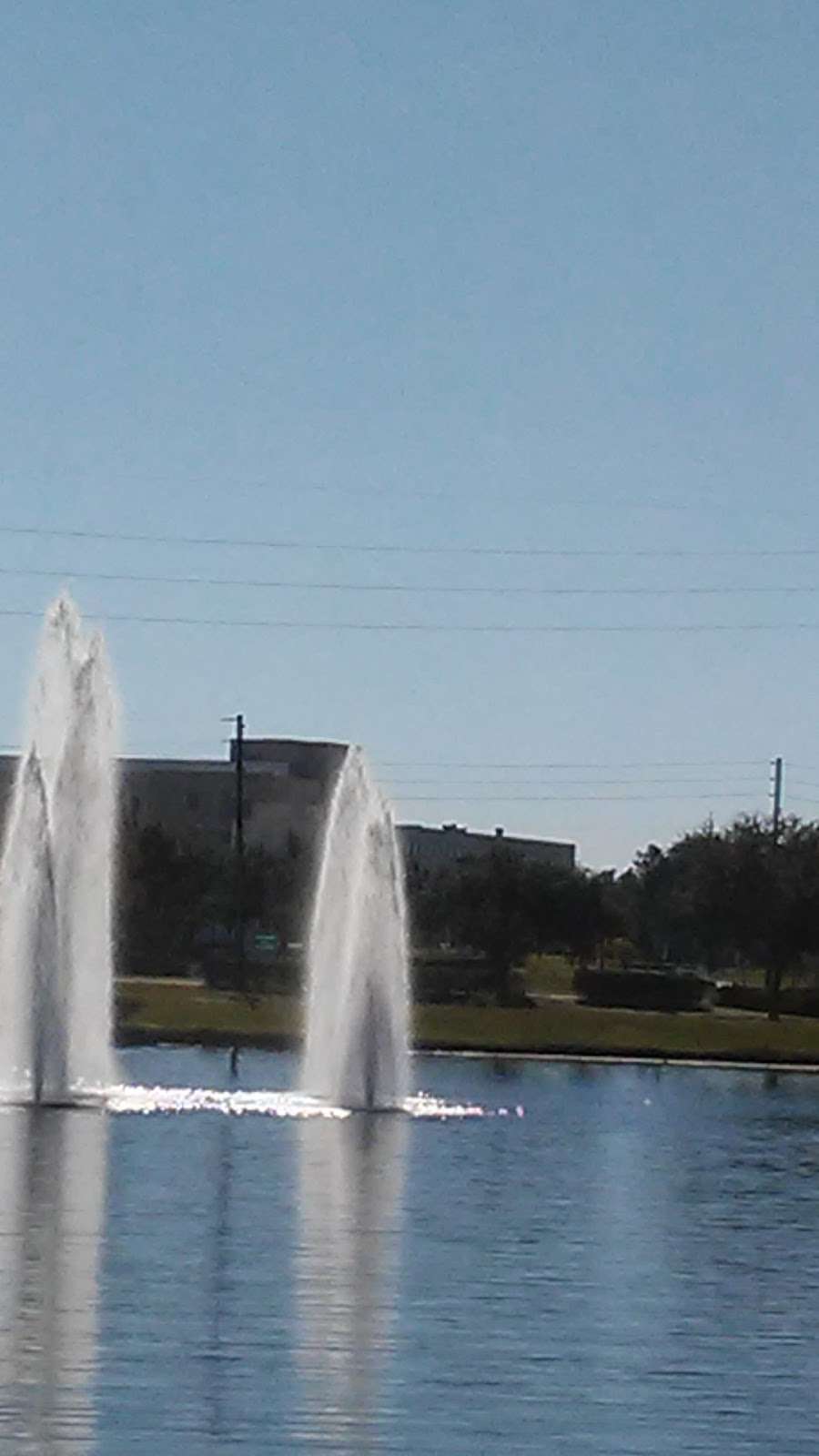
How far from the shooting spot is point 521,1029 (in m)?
62.9

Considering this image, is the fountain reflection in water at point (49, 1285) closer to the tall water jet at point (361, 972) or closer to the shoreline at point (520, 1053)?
the tall water jet at point (361, 972)

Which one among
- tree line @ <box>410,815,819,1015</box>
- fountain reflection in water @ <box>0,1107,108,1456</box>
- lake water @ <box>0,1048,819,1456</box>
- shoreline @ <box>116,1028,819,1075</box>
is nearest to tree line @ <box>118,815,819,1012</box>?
tree line @ <box>410,815,819,1015</box>

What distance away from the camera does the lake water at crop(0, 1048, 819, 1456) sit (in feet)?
49.3

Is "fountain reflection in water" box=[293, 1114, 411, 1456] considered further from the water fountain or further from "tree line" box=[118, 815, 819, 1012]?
"tree line" box=[118, 815, 819, 1012]

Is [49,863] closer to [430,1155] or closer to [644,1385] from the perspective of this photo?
[430,1155]

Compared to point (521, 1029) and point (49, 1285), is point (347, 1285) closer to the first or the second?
point (49, 1285)

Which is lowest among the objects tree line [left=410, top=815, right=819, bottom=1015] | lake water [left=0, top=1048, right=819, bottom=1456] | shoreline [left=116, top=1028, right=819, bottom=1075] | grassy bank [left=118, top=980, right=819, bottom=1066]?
lake water [left=0, top=1048, right=819, bottom=1456]

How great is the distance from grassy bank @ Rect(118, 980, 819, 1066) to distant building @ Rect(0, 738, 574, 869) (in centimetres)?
5388

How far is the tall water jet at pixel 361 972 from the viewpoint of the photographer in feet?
134

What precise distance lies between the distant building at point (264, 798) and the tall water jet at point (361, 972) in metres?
77.8

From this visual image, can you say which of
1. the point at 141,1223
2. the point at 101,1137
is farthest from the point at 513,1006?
the point at 141,1223

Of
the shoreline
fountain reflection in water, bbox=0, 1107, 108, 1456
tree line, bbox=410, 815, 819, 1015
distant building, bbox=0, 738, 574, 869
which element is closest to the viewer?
fountain reflection in water, bbox=0, 1107, 108, 1456

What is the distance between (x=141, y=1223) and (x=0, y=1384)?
25.9 feet

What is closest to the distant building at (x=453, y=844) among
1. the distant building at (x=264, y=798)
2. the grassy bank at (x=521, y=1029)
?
the distant building at (x=264, y=798)
